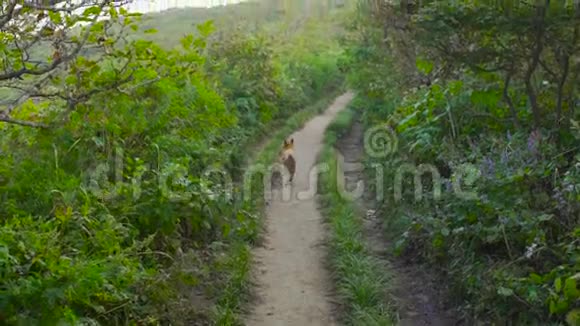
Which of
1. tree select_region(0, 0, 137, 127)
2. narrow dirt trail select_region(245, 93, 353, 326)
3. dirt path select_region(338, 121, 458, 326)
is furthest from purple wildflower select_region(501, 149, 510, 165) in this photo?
tree select_region(0, 0, 137, 127)

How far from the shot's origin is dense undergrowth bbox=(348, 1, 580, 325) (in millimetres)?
5867

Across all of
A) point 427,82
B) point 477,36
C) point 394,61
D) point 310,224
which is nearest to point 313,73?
point 394,61

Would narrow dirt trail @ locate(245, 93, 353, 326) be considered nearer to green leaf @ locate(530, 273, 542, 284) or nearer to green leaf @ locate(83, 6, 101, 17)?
green leaf @ locate(530, 273, 542, 284)

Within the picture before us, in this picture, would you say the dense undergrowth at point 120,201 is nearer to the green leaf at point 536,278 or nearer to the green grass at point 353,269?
the green grass at point 353,269

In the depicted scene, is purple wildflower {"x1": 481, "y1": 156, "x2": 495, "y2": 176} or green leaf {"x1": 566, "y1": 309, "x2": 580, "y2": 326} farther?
purple wildflower {"x1": 481, "y1": 156, "x2": 495, "y2": 176}

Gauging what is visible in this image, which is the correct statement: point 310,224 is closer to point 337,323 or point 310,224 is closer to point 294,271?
point 294,271

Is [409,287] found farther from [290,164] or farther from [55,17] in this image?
[290,164]

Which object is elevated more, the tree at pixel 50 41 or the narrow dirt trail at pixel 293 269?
the tree at pixel 50 41
